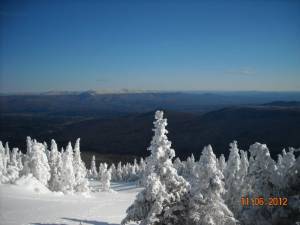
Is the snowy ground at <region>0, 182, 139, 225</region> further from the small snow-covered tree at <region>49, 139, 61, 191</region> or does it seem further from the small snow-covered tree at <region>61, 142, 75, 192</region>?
the small snow-covered tree at <region>61, 142, 75, 192</region>

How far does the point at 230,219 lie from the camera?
71.1 feet

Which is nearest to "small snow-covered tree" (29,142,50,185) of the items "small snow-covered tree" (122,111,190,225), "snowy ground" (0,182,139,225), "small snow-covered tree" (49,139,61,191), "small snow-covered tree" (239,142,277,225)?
"small snow-covered tree" (49,139,61,191)

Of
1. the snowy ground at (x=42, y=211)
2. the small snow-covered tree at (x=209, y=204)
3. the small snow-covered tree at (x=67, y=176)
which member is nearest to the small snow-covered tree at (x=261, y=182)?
the small snow-covered tree at (x=209, y=204)

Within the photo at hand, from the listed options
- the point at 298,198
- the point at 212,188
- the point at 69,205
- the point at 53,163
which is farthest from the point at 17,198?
the point at 298,198

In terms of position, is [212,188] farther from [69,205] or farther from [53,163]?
[53,163]

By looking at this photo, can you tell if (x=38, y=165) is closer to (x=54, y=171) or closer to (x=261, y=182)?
(x=54, y=171)

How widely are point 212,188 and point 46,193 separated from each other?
40.6 meters

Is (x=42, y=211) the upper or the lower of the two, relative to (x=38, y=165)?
lower
